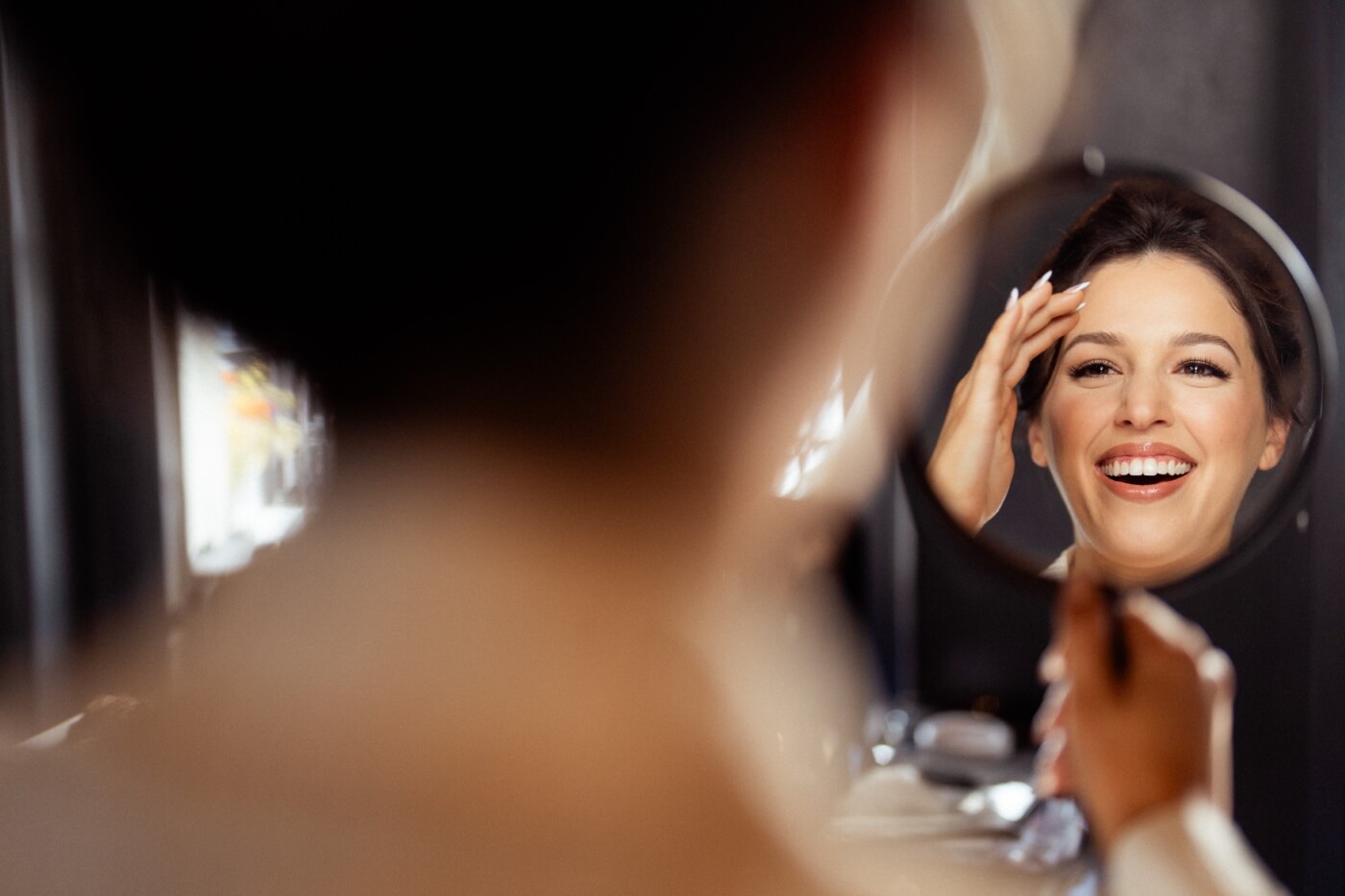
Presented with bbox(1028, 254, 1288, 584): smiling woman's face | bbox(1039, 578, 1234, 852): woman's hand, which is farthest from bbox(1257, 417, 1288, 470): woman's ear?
bbox(1039, 578, 1234, 852): woman's hand

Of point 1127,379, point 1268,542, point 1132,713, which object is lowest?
point 1132,713

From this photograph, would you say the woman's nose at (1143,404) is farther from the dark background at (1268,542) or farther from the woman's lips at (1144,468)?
the dark background at (1268,542)

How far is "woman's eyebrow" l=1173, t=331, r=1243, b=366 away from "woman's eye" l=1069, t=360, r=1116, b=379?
0.13 ft

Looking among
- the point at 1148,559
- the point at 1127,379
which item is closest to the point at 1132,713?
the point at 1148,559

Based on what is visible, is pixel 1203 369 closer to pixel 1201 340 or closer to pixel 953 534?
pixel 1201 340

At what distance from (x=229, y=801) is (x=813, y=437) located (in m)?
0.46

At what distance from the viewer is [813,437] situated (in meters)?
0.59

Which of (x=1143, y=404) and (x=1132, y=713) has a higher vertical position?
(x=1143, y=404)

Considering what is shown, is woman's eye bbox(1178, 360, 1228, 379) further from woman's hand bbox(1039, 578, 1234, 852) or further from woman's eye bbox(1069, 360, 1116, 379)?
woman's hand bbox(1039, 578, 1234, 852)

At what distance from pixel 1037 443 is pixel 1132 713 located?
183 millimetres

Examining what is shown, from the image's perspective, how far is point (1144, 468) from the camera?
52 centimetres

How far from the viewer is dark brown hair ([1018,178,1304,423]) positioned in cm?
53

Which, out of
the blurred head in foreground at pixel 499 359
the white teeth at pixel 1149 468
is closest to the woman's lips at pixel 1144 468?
the white teeth at pixel 1149 468

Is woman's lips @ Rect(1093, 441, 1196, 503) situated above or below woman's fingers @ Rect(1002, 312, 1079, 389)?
below
